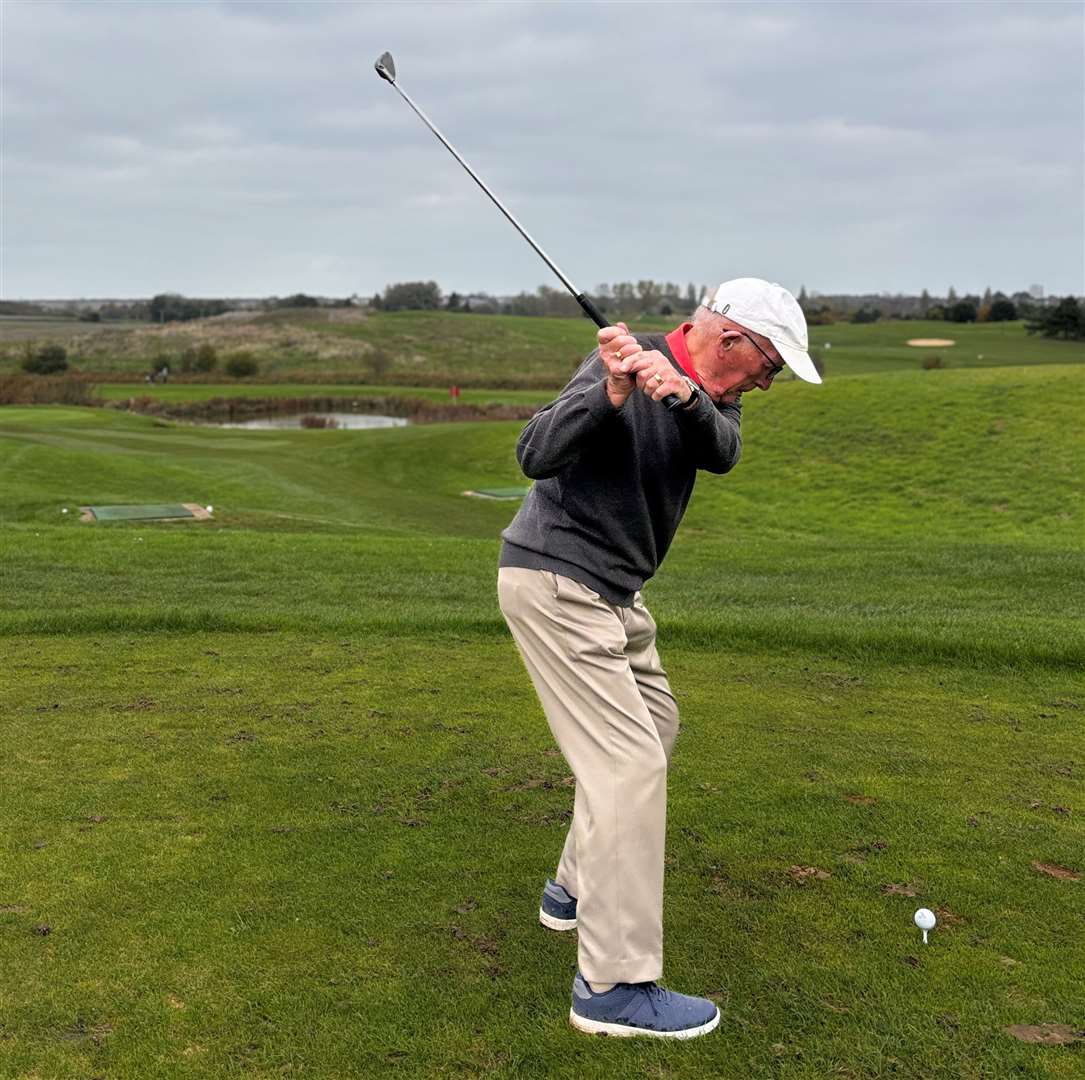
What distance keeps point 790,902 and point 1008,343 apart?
75653mm

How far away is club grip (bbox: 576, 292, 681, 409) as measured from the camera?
353 cm

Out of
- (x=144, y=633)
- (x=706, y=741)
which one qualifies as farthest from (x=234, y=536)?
(x=706, y=741)

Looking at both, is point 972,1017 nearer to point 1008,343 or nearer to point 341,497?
point 341,497

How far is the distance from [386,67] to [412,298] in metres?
153

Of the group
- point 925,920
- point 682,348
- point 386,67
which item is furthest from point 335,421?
point 925,920

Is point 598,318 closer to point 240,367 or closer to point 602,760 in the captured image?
point 602,760

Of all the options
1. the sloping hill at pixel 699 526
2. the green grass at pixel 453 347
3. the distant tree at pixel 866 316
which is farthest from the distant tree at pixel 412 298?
the sloping hill at pixel 699 526

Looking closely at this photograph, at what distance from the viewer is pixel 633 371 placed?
3.50 m

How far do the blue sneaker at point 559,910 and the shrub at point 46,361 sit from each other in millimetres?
70951

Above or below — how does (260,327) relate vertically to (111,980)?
above

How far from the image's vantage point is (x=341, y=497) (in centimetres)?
2508

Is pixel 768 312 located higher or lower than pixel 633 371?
higher

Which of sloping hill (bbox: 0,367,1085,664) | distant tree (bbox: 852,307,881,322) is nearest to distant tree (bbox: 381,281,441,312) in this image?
distant tree (bbox: 852,307,881,322)

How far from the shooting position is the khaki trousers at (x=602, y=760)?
3730 mm
